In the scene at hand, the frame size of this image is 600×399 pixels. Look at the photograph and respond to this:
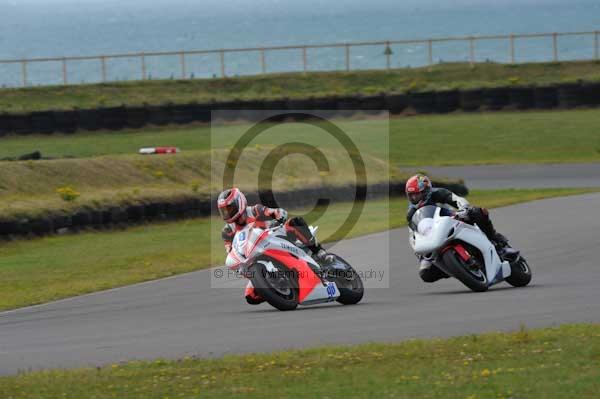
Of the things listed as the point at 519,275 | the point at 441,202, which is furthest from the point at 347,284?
the point at 519,275

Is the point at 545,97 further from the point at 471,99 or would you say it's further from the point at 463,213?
the point at 463,213

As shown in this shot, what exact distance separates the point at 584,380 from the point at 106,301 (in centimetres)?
775

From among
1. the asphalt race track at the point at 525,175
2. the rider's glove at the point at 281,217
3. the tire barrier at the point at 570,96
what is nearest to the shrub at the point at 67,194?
the asphalt race track at the point at 525,175

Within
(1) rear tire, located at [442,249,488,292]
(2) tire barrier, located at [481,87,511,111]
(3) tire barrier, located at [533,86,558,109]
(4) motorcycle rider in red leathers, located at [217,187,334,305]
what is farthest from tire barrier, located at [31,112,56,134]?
(1) rear tire, located at [442,249,488,292]

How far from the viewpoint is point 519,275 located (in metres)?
13.2

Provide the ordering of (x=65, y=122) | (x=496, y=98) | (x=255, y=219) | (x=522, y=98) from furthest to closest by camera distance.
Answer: (x=496, y=98) → (x=522, y=98) → (x=65, y=122) → (x=255, y=219)

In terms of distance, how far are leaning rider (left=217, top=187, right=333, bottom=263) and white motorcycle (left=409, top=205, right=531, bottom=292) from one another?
43.9 inches

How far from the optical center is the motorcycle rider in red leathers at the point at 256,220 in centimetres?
1225

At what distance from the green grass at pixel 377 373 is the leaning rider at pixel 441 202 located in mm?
3135

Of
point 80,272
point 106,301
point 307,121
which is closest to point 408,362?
point 106,301

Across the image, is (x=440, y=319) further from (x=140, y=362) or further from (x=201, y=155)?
(x=201, y=155)

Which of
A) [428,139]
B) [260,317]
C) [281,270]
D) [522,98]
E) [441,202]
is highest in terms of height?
[522,98]

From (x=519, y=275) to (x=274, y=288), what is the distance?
2.99m

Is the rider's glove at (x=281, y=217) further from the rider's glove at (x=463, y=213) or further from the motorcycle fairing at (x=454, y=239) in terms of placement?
the rider's glove at (x=463, y=213)
